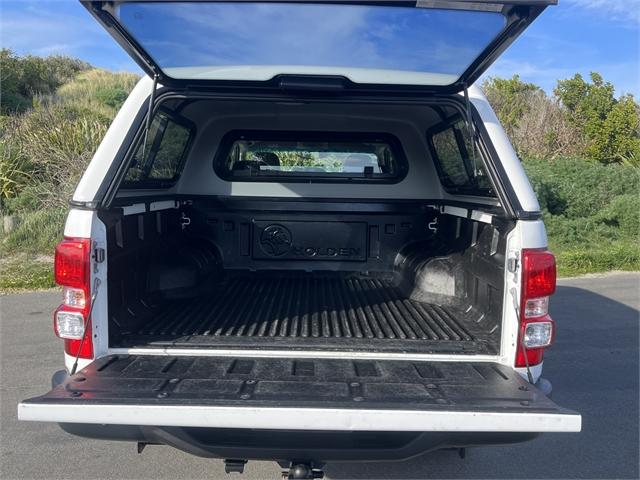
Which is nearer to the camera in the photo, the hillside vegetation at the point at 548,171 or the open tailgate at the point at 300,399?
the open tailgate at the point at 300,399

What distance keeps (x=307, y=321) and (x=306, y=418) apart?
1318 mm

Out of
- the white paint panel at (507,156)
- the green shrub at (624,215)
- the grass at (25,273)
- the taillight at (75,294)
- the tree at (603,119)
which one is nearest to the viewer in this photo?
the taillight at (75,294)

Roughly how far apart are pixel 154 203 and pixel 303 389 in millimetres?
1955

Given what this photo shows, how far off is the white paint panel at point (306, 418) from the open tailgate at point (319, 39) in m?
1.51

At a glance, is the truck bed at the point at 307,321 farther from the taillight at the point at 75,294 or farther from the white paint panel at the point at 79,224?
the white paint panel at the point at 79,224

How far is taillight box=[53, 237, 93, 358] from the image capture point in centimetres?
251

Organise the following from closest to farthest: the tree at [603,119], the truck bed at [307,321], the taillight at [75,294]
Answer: the taillight at [75,294] → the truck bed at [307,321] → the tree at [603,119]

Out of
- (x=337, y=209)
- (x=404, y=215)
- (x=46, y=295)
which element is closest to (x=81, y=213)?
(x=337, y=209)

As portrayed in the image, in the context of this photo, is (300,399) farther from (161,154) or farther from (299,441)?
(161,154)

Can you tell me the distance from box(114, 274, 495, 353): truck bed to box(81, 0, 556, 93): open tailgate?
1335 millimetres

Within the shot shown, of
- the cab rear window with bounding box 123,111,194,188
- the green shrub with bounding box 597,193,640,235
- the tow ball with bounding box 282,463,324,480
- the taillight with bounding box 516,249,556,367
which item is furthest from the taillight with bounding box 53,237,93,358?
the green shrub with bounding box 597,193,640,235

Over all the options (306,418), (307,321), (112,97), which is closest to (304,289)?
(307,321)

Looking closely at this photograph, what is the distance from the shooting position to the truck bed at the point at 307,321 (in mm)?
2861

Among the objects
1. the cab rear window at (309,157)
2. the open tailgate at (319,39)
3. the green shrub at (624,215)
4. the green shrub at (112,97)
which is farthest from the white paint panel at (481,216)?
the green shrub at (112,97)
